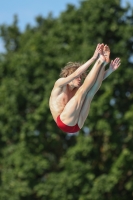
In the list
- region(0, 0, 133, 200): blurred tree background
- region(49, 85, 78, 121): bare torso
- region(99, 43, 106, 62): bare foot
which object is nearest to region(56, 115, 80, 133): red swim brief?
region(49, 85, 78, 121): bare torso

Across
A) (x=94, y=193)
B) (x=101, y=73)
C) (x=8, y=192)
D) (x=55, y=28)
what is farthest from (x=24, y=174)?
(x=101, y=73)

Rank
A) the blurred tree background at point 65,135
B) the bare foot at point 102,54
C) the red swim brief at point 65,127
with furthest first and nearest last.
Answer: the blurred tree background at point 65,135 < the red swim brief at point 65,127 < the bare foot at point 102,54

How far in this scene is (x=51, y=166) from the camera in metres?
31.0


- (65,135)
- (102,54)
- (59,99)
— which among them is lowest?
(102,54)

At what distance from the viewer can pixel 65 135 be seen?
104 feet

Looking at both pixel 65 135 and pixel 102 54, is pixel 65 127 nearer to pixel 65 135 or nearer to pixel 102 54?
pixel 102 54

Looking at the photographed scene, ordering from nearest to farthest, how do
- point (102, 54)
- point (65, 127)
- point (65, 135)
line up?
point (102, 54) < point (65, 127) < point (65, 135)

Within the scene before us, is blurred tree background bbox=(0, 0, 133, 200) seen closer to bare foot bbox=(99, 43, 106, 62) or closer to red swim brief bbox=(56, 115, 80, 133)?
red swim brief bbox=(56, 115, 80, 133)

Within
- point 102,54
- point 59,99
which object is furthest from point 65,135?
point 102,54

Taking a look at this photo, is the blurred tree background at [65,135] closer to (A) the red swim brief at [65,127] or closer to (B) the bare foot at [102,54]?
(A) the red swim brief at [65,127]

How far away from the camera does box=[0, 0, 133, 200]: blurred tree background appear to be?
29.8 meters

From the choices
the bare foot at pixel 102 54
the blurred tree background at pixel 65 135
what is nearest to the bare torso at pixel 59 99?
the bare foot at pixel 102 54

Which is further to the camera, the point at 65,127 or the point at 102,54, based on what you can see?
the point at 65,127

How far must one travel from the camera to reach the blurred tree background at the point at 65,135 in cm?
2981
